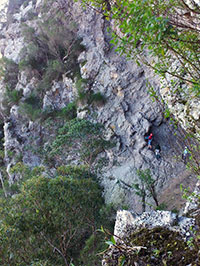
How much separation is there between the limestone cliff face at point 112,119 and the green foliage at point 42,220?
5.46 metres

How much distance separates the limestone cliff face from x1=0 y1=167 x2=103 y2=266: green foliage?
5.46m

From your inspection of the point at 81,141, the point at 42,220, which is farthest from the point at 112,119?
the point at 42,220

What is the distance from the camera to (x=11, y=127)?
2536 cm

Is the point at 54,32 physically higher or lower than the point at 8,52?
higher

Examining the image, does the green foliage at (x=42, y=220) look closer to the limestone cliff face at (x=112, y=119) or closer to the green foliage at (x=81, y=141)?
the limestone cliff face at (x=112, y=119)

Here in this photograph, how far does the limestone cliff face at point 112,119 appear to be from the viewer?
51.4 feet

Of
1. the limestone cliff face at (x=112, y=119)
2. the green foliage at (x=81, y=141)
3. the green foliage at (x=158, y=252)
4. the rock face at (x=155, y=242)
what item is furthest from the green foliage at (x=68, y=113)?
the green foliage at (x=158, y=252)

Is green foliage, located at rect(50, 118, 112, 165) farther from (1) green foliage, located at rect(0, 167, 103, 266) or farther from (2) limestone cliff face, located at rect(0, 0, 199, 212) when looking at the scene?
(1) green foliage, located at rect(0, 167, 103, 266)

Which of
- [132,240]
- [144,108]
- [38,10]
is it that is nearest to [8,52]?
[38,10]

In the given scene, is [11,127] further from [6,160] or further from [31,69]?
[31,69]

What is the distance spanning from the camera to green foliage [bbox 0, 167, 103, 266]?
6211 mm

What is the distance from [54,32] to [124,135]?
55.8ft

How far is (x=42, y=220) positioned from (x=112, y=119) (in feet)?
44.0

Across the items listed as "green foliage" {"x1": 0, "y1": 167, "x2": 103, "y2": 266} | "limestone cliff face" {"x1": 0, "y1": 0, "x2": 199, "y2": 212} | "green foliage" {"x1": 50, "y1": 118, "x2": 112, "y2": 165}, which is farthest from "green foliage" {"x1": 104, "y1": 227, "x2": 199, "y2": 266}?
"green foliage" {"x1": 50, "y1": 118, "x2": 112, "y2": 165}
